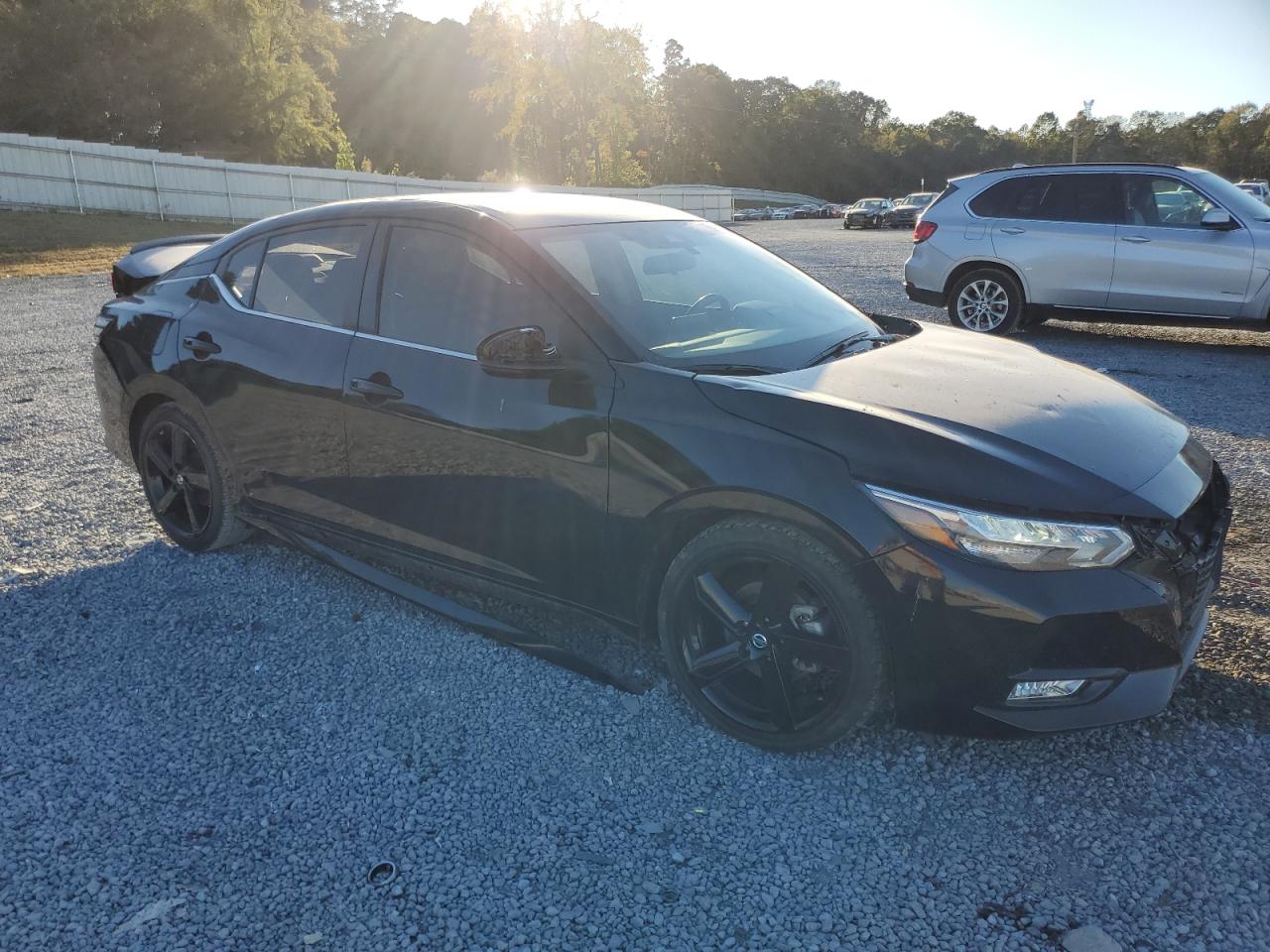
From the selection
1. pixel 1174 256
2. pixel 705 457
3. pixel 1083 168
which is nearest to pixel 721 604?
pixel 705 457

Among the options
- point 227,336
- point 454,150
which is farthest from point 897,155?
point 227,336

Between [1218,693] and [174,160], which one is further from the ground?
[174,160]

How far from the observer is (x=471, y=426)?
10.8 feet

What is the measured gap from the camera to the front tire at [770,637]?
2.66m

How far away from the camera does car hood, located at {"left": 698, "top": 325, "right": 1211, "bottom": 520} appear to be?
2.56 m

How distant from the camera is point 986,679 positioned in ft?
8.36

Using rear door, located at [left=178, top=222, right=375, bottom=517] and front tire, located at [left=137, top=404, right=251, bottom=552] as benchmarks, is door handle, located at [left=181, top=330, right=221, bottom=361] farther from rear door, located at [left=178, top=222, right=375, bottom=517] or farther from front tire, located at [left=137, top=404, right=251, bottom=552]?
front tire, located at [left=137, top=404, right=251, bottom=552]

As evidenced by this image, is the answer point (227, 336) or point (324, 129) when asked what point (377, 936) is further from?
point (324, 129)

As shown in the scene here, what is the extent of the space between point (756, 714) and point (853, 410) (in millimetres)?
995

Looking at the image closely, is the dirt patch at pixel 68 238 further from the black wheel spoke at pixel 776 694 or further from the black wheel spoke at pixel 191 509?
the black wheel spoke at pixel 776 694

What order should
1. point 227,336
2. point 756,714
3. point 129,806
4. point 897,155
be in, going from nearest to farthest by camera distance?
1. point 129,806
2. point 756,714
3. point 227,336
4. point 897,155

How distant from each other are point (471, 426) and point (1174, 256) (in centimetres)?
A: 824

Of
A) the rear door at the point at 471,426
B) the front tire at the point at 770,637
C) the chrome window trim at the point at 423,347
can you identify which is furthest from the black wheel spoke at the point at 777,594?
the chrome window trim at the point at 423,347

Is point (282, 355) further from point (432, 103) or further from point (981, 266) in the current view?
point (432, 103)
